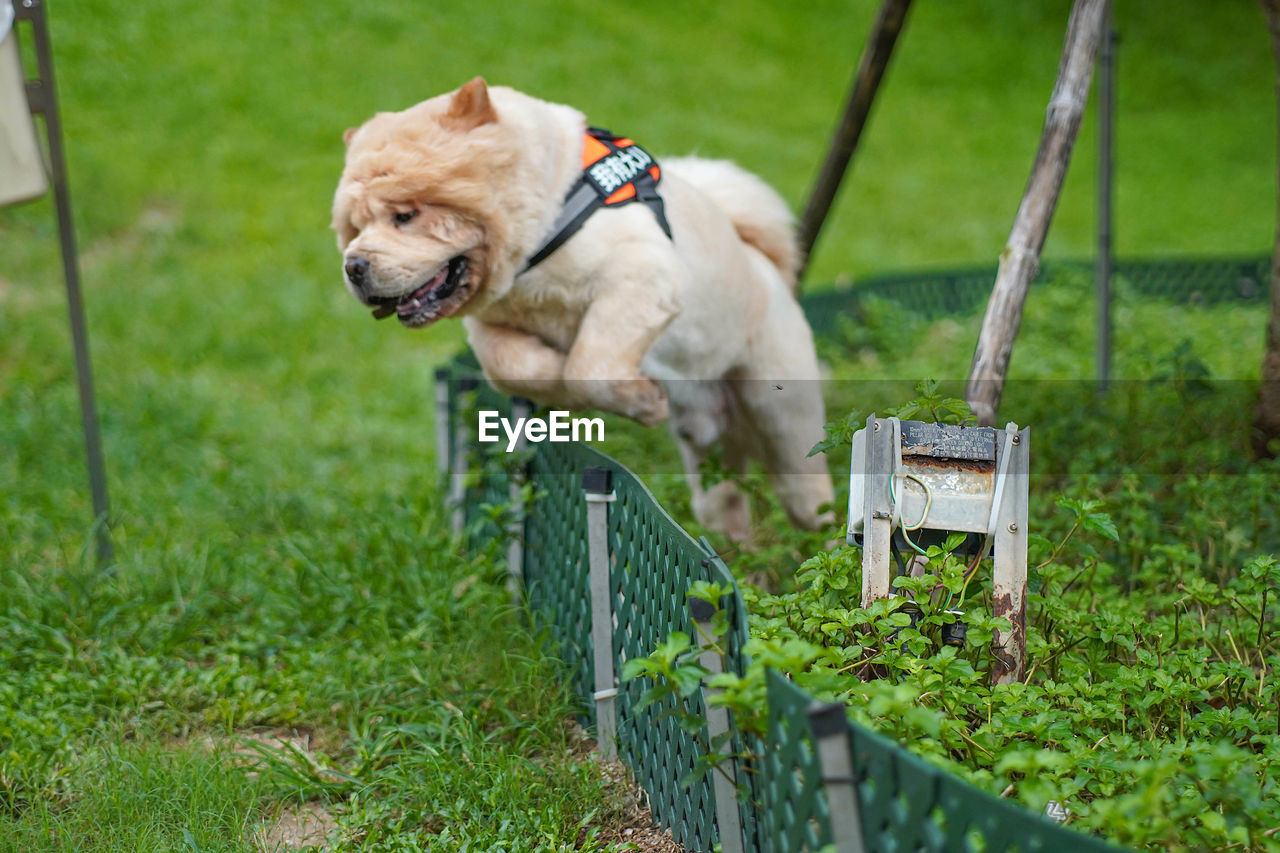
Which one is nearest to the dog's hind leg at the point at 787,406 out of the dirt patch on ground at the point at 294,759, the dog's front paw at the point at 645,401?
the dog's front paw at the point at 645,401

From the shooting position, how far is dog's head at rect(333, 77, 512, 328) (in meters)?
3.09

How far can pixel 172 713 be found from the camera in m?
3.32

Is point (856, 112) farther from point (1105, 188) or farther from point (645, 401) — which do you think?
point (645, 401)

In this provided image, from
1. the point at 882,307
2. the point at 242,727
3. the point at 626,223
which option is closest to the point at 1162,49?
the point at 882,307

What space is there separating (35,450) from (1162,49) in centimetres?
1667

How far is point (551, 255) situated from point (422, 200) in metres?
0.40

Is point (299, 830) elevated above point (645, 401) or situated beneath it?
situated beneath

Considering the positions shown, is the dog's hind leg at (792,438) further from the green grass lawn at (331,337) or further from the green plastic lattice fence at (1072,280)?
the green plastic lattice fence at (1072,280)

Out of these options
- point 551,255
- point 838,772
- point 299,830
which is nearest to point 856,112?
point 551,255

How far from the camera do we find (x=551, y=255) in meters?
3.31

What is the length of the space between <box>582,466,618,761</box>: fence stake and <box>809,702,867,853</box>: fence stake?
1.30 m

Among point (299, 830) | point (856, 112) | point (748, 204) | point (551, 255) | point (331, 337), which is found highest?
point (856, 112)

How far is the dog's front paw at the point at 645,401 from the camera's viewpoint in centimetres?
322

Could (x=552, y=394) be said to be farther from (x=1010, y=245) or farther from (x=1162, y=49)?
(x=1162, y=49)
